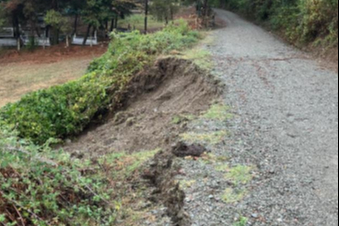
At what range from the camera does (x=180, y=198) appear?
3670mm

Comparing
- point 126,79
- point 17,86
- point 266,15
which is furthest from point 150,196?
point 266,15

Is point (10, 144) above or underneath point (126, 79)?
above

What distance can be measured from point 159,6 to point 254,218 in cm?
1455

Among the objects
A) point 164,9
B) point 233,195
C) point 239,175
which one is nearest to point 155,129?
point 239,175

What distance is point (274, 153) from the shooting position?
14.8 ft

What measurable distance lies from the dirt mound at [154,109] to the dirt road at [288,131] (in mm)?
569

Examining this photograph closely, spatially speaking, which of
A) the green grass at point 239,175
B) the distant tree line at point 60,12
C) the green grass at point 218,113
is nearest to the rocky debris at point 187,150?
the green grass at point 239,175

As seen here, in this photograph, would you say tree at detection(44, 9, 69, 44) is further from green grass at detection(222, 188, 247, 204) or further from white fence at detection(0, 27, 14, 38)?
green grass at detection(222, 188, 247, 204)

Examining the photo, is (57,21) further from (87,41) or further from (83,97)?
(83,97)

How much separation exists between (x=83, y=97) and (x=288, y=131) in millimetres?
4633

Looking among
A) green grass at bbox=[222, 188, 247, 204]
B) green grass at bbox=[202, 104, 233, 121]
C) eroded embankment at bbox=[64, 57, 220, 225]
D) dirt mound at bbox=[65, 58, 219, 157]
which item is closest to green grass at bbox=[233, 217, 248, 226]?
green grass at bbox=[222, 188, 247, 204]

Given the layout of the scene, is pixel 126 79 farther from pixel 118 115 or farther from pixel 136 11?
pixel 136 11

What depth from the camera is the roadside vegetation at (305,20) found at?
28.0 feet

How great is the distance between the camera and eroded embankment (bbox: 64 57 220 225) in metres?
3.79
